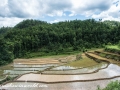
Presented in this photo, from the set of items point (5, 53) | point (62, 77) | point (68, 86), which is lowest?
point (68, 86)

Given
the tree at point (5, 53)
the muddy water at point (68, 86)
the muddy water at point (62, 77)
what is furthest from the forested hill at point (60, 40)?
the muddy water at point (68, 86)

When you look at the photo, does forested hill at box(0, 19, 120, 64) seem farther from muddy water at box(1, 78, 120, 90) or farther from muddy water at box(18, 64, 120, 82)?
muddy water at box(1, 78, 120, 90)

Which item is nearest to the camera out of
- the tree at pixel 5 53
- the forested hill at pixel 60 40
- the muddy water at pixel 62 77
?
the muddy water at pixel 62 77

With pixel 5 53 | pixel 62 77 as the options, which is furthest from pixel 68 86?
pixel 5 53

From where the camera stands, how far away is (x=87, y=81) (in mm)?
15609

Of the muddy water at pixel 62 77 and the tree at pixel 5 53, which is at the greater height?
the tree at pixel 5 53

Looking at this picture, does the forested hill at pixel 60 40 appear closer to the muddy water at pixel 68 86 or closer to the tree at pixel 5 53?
the tree at pixel 5 53

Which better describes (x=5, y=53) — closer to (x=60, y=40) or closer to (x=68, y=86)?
(x=60, y=40)

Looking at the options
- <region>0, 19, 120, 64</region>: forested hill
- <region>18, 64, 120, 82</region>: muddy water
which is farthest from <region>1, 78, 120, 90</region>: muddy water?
<region>0, 19, 120, 64</region>: forested hill

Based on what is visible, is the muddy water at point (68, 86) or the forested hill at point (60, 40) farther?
the forested hill at point (60, 40)

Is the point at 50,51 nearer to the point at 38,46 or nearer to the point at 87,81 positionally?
the point at 38,46

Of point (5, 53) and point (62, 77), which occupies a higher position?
point (5, 53)

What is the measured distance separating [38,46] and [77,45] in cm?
1174

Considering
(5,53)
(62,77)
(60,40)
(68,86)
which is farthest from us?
(60,40)
